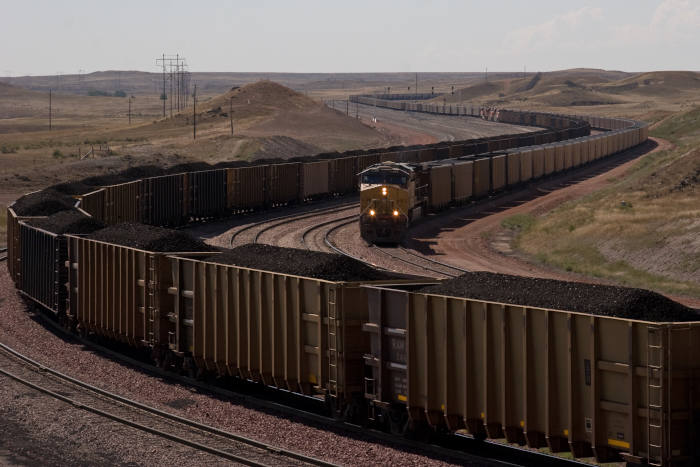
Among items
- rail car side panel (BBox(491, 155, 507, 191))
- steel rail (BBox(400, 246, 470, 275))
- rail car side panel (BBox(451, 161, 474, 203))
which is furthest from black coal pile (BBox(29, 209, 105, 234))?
rail car side panel (BBox(491, 155, 507, 191))

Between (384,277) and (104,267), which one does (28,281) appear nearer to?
(104,267)

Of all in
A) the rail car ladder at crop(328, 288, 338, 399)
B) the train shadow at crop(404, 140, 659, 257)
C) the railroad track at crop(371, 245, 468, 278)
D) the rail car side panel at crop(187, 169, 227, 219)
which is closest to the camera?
the rail car ladder at crop(328, 288, 338, 399)

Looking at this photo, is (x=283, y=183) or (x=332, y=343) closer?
(x=332, y=343)

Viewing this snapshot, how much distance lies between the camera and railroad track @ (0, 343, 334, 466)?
17.7 meters

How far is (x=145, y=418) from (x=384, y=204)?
27.2 metres

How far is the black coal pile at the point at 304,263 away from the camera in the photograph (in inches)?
789

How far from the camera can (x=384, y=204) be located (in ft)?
153

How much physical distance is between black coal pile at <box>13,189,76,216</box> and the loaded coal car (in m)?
21.9

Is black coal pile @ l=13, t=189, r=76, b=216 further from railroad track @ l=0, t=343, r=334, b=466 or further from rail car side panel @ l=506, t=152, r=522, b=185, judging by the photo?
rail car side panel @ l=506, t=152, r=522, b=185

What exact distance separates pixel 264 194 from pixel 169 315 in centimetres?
3754

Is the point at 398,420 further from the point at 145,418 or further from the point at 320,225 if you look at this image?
the point at 320,225

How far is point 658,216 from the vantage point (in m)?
48.2

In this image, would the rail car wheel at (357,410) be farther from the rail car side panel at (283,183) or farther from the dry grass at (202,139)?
the dry grass at (202,139)

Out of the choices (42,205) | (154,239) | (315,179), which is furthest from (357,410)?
(315,179)
